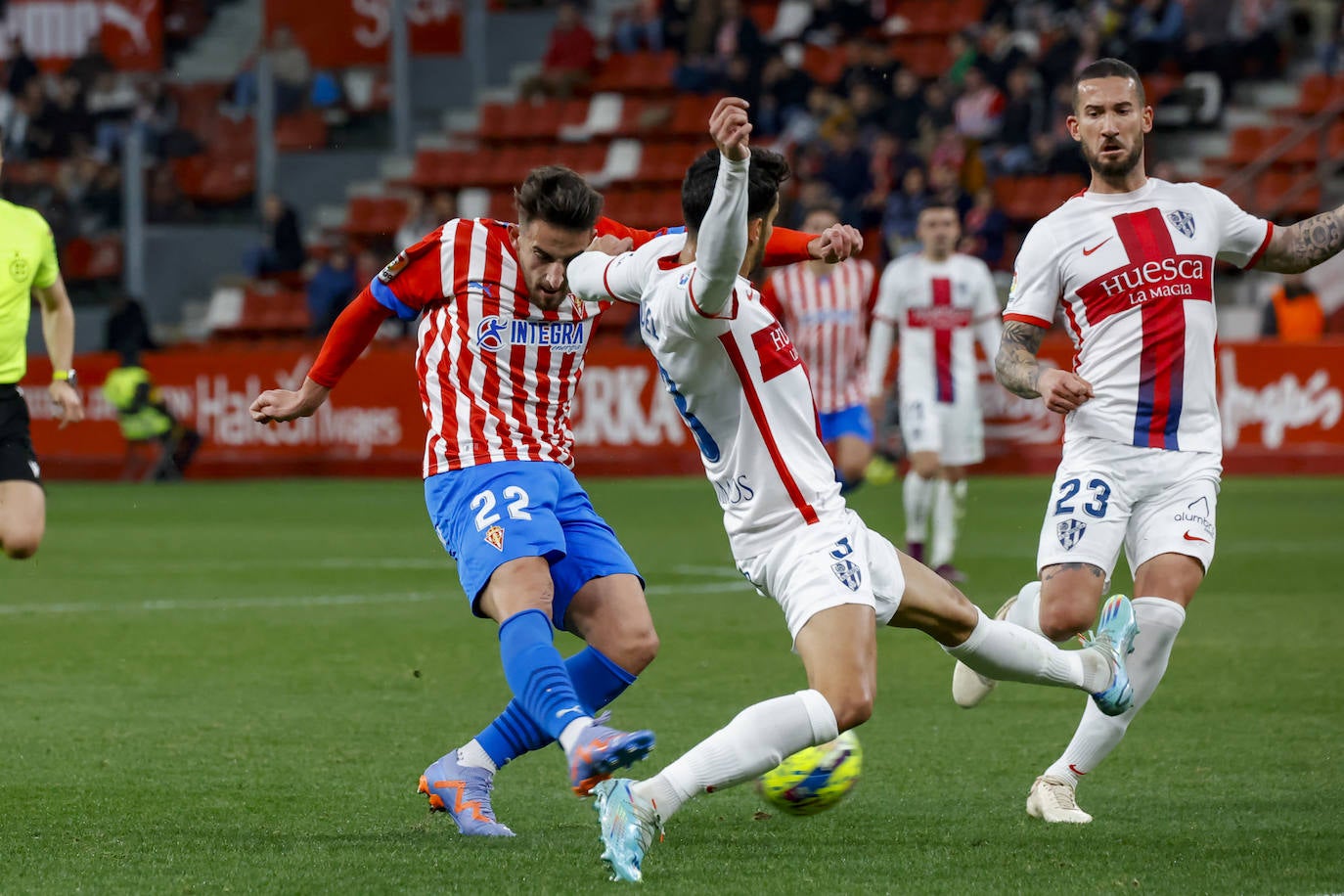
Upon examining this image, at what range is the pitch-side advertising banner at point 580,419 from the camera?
727 inches

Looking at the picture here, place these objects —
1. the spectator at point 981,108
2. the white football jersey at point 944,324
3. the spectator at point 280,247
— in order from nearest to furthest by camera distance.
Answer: the white football jersey at point 944,324, the spectator at point 981,108, the spectator at point 280,247

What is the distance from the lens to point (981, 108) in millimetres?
22203

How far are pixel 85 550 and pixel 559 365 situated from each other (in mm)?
9438

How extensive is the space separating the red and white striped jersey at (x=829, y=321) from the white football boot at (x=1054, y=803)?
7.08m

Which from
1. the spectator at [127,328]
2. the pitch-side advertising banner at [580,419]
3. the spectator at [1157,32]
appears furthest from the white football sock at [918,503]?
the spectator at [127,328]

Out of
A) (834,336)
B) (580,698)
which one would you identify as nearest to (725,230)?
(580,698)

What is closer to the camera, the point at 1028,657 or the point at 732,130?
the point at 732,130

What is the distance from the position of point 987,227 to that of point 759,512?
15.6 m

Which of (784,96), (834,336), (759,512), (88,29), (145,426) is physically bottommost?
(145,426)

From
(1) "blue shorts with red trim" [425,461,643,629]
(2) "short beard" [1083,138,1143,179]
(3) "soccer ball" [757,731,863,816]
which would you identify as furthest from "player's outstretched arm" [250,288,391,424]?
(2) "short beard" [1083,138,1143,179]

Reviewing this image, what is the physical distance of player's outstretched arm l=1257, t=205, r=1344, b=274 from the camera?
5.82m

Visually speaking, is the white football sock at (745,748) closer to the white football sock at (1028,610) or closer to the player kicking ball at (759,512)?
the player kicking ball at (759,512)

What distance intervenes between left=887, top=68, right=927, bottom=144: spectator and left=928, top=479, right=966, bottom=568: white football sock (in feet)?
33.3

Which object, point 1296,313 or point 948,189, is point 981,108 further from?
point 1296,313
